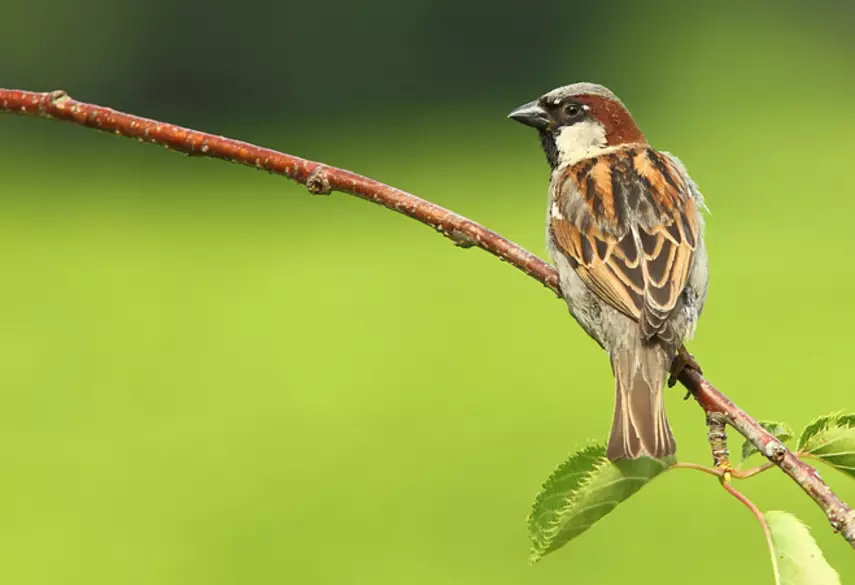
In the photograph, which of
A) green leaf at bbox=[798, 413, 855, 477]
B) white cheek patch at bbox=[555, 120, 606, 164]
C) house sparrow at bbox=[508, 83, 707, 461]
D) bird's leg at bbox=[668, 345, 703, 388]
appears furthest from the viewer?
white cheek patch at bbox=[555, 120, 606, 164]

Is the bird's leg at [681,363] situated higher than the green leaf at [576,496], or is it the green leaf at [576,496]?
the bird's leg at [681,363]

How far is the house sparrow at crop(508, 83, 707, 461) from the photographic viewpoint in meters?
2.13

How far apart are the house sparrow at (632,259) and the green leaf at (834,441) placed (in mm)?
428

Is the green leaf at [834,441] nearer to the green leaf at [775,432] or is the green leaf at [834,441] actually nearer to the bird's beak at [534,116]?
the green leaf at [775,432]

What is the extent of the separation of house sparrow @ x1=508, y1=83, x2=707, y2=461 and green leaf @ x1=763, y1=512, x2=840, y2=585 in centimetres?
51

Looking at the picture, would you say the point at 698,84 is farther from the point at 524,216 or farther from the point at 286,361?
the point at 286,361

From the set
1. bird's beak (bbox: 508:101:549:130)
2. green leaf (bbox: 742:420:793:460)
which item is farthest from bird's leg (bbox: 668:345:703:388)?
bird's beak (bbox: 508:101:549:130)

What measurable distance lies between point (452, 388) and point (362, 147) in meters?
5.25

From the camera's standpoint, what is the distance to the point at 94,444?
583 inches

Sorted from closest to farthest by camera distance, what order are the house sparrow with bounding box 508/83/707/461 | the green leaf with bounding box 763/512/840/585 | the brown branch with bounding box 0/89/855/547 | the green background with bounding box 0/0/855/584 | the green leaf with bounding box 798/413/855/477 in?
the green leaf with bounding box 763/512/840/585 → the green leaf with bounding box 798/413/855/477 → the brown branch with bounding box 0/89/855/547 → the house sparrow with bounding box 508/83/707/461 → the green background with bounding box 0/0/855/584

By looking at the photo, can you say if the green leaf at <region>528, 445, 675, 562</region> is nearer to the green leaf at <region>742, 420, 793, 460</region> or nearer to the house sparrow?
the green leaf at <region>742, 420, 793, 460</region>

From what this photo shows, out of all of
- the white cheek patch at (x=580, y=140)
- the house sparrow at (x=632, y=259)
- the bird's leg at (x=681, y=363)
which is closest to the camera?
the bird's leg at (x=681, y=363)

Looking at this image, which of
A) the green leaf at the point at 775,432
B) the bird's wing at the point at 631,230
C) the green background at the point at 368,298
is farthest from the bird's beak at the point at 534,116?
the green background at the point at 368,298

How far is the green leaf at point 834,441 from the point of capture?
142cm
